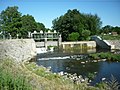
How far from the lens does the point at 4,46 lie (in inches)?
1081

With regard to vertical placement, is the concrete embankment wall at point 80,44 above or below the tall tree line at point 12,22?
below

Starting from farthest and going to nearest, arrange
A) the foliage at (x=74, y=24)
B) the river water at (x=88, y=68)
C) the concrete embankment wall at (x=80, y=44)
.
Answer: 1. the foliage at (x=74, y=24)
2. the concrete embankment wall at (x=80, y=44)
3. the river water at (x=88, y=68)

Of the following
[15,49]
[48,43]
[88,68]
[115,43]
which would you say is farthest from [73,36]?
[88,68]

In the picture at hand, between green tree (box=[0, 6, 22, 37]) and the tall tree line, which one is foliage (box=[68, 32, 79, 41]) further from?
green tree (box=[0, 6, 22, 37])

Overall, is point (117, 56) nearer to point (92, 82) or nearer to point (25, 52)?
point (25, 52)

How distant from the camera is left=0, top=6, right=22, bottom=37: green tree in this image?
162ft

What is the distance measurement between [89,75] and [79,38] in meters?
39.3

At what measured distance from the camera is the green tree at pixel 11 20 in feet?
162

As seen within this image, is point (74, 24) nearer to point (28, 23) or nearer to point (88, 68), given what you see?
point (28, 23)

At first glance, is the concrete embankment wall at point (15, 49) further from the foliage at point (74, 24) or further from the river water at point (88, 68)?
the foliage at point (74, 24)

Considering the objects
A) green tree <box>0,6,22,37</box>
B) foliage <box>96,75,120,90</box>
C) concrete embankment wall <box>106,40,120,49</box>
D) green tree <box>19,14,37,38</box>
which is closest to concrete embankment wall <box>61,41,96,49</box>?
concrete embankment wall <box>106,40,120,49</box>

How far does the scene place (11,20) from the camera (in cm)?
5041

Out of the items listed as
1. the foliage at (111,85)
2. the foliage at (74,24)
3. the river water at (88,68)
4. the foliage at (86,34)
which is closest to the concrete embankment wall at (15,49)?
the river water at (88,68)

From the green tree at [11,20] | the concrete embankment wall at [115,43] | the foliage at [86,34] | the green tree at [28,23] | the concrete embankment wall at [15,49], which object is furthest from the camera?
the foliage at [86,34]
